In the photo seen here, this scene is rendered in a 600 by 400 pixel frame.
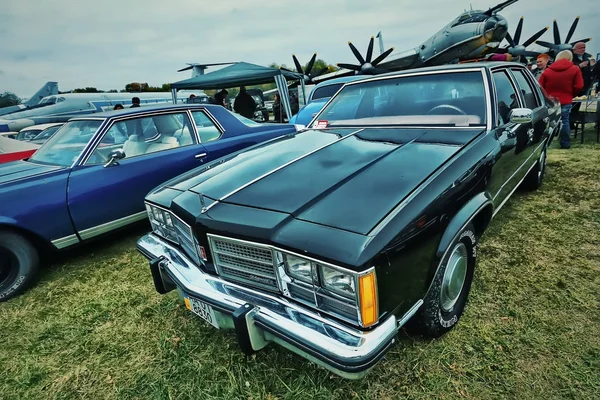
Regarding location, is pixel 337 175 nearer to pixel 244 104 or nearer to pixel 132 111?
pixel 132 111

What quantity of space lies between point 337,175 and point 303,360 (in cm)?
111

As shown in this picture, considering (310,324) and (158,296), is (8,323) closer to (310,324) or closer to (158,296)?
(158,296)

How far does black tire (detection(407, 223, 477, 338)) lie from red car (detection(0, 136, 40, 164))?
20.7ft

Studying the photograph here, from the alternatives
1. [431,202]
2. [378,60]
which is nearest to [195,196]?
[431,202]

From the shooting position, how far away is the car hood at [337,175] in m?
1.61

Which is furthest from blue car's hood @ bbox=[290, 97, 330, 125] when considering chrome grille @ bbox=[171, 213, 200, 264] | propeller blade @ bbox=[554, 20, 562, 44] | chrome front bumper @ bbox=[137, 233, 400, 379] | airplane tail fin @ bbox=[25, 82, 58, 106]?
airplane tail fin @ bbox=[25, 82, 58, 106]

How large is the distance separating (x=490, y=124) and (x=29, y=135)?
11.3 m

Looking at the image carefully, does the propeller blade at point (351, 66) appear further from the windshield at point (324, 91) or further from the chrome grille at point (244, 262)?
the chrome grille at point (244, 262)

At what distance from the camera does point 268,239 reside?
151 centimetres

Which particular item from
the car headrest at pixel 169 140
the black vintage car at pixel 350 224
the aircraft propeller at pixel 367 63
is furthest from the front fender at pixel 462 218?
the aircraft propeller at pixel 367 63

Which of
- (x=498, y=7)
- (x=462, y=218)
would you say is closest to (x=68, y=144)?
(x=462, y=218)

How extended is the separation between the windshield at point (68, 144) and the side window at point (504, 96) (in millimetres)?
3942

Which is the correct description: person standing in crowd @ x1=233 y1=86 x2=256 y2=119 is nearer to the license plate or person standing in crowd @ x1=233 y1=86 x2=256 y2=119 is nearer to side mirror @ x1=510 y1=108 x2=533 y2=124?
side mirror @ x1=510 y1=108 x2=533 y2=124

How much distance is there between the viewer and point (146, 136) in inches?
158
